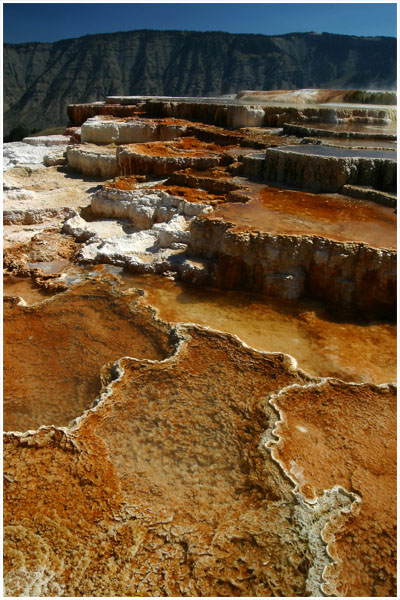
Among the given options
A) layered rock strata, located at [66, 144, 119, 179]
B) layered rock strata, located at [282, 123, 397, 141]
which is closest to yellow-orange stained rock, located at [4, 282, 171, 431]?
layered rock strata, located at [66, 144, 119, 179]

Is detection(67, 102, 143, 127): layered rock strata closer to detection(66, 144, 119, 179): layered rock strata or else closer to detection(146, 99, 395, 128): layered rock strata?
detection(146, 99, 395, 128): layered rock strata

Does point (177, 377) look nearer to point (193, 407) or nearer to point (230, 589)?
point (193, 407)

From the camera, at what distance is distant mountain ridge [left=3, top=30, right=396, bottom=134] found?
55219 mm

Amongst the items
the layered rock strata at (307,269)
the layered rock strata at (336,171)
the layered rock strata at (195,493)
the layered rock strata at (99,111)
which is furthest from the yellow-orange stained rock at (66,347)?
the layered rock strata at (99,111)

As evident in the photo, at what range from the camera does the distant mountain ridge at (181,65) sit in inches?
2174

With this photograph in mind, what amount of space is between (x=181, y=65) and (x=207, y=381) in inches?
2597

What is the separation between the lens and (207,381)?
13.8 ft

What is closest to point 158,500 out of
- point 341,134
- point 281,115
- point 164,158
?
point 164,158

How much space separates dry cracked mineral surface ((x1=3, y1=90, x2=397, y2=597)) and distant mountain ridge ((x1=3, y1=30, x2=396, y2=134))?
174 ft

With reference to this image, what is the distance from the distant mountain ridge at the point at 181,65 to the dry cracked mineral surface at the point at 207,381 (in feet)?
174

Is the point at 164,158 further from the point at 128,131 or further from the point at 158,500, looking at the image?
the point at 158,500

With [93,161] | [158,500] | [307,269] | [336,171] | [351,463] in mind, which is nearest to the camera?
[158,500]

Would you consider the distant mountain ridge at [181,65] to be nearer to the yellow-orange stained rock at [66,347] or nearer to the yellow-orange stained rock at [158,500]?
the yellow-orange stained rock at [66,347]

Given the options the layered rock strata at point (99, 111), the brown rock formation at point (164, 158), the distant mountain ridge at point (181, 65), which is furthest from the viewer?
the distant mountain ridge at point (181, 65)
